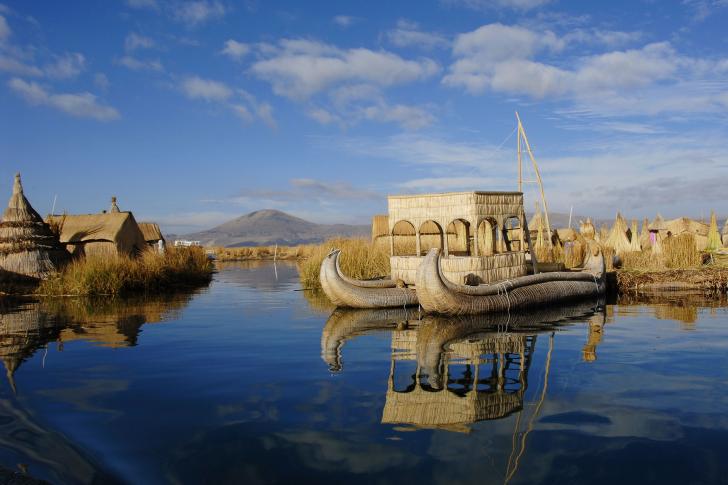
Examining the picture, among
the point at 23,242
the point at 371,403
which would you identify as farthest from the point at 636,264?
the point at 23,242

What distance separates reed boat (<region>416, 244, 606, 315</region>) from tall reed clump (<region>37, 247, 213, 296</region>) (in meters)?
10.7

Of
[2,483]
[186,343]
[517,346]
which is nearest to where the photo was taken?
[2,483]

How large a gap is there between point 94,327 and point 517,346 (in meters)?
8.04

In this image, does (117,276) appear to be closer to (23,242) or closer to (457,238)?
(23,242)

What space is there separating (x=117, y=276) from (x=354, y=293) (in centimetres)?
873

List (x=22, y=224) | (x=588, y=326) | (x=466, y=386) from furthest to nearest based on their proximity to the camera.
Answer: (x=22, y=224) → (x=588, y=326) → (x=466, y=386)

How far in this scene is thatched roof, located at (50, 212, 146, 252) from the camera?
22844 mm

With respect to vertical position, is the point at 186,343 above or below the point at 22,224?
below

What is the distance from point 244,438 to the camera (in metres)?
5.45

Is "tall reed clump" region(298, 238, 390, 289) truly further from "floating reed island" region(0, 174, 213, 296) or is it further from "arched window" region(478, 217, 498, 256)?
"floating reed island" region(0, 174, 213, 296)

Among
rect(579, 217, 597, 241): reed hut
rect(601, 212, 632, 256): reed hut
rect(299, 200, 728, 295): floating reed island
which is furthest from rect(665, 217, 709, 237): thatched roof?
rect(579, 217, 597, 241): reed hut

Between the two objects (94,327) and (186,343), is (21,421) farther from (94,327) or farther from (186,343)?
(94,327)

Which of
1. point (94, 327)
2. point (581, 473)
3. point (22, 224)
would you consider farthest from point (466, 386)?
point (22, 224)

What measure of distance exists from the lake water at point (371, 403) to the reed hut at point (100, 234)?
11.2 metres
